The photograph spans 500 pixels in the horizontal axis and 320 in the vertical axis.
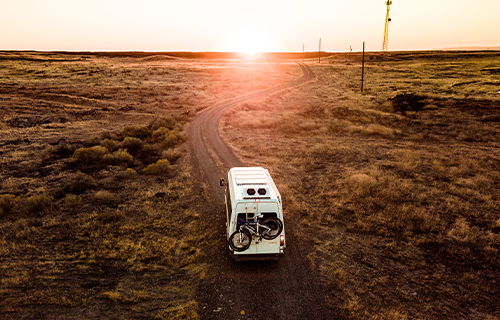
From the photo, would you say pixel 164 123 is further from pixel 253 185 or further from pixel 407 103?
pixel 407 103

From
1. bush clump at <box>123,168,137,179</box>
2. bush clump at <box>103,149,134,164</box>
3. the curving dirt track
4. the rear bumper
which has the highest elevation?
bush clump at <box>103,149,134,164</box>

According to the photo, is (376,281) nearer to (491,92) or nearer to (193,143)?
(193,143)

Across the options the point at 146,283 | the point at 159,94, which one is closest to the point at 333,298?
the point at 146,283

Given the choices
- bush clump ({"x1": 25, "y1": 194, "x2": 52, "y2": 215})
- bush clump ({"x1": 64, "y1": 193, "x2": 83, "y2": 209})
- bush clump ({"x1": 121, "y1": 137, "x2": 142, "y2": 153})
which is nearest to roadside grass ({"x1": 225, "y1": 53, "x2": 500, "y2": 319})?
bush clump ({"x1": 121, "y1": 137, "x2": 142, "y2": 153})

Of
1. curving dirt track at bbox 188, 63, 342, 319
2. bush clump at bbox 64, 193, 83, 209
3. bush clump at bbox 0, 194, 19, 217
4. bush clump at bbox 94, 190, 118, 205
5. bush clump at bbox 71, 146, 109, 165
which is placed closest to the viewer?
curving dirt track at bbox 188, 63, 342, 319

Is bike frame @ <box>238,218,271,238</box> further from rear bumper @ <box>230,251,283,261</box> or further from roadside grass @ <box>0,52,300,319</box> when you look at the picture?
roadside grass @ <box>0,52,300,319</box>

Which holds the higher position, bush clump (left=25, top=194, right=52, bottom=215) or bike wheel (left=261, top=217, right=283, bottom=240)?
bike wheel (left=261, top=217, right=283, bottom=240)
